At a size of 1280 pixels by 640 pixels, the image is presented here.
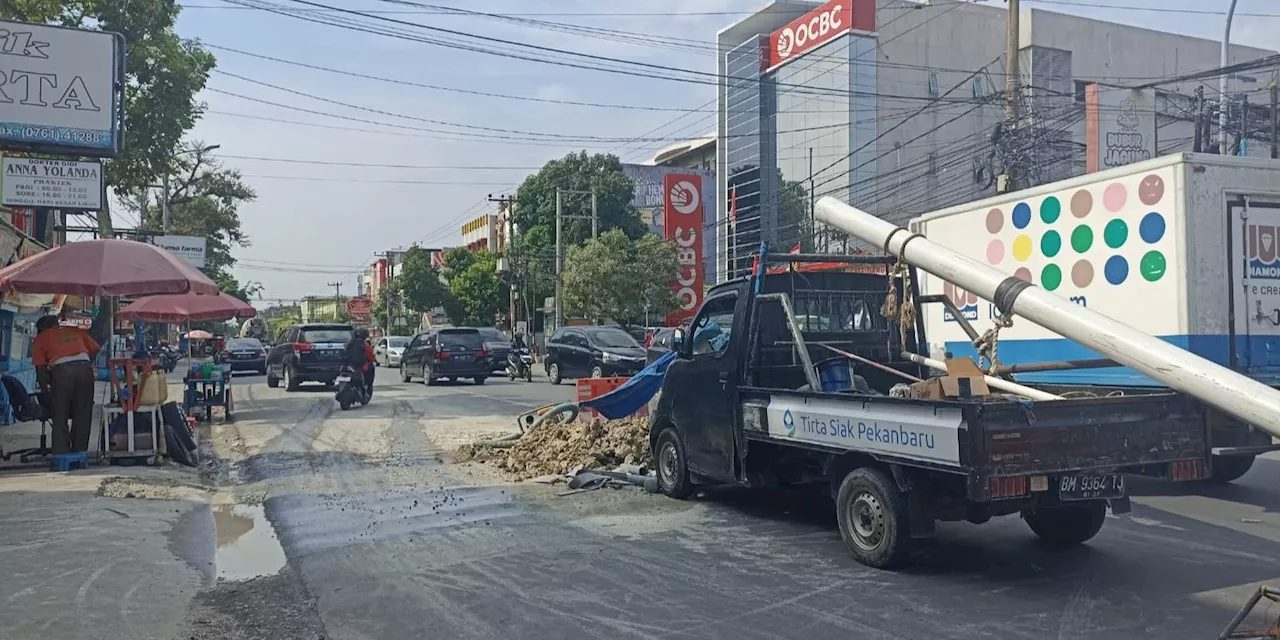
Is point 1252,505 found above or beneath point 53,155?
beneath

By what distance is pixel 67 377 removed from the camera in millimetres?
10266

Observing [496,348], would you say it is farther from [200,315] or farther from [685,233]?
[685,233]

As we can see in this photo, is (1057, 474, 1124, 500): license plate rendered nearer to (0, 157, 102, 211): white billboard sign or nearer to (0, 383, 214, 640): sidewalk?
(0, 383, 214, 640): sidewalk

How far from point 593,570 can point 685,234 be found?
39.9 metres

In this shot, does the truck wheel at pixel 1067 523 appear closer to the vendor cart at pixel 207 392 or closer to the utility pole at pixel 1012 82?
the utility pole at pixel 1012 82

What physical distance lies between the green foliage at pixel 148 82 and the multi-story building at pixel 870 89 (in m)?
27.2

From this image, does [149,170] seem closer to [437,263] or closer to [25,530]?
[25,530]

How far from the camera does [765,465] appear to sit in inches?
298

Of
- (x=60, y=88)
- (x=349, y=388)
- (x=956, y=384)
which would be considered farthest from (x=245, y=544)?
(x=60, y=88)

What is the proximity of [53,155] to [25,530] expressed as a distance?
1652cm

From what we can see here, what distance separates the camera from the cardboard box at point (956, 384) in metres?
6.21

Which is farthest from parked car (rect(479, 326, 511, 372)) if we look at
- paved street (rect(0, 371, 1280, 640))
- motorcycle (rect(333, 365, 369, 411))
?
paved street (rect(0, 371, 1280, 640))

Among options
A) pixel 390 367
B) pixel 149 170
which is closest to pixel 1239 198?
pixel 149 170

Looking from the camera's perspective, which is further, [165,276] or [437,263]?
[437,263]
